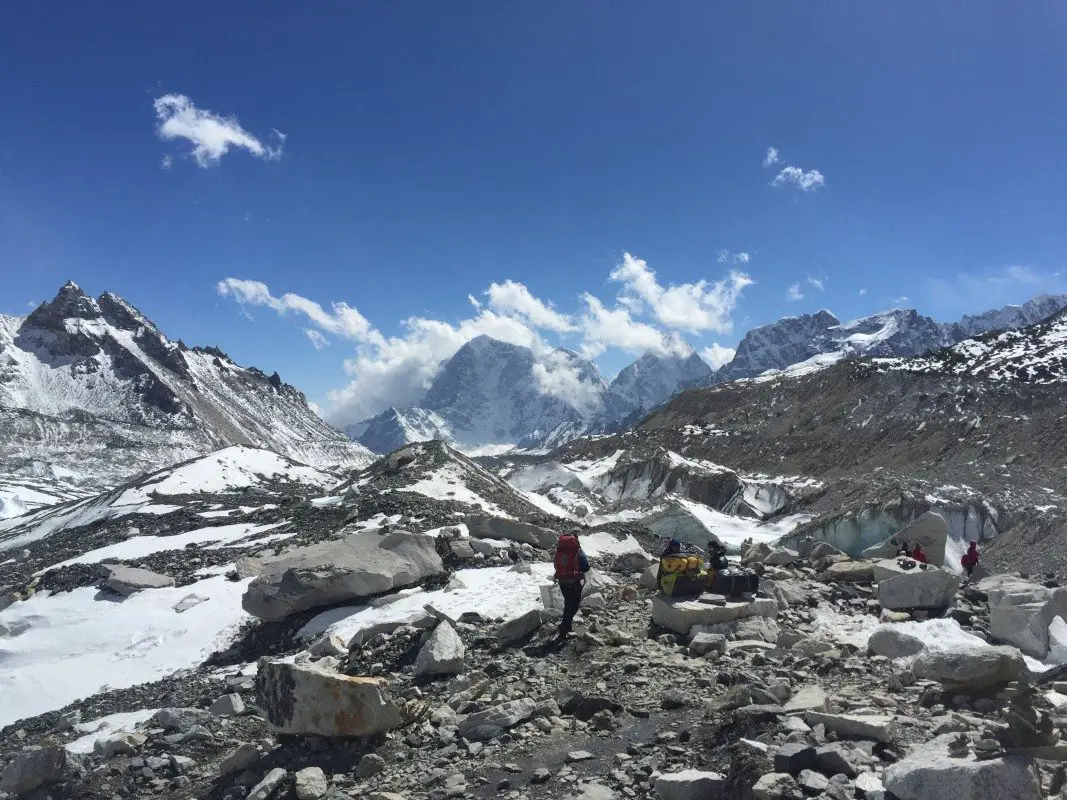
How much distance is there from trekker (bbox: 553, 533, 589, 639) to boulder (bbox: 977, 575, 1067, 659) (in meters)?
6.80

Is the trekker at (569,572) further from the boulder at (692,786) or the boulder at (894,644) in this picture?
the boulder at (692,786)

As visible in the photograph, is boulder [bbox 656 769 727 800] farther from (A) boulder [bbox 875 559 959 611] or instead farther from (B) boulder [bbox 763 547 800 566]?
(B) boulder [bbox 763 547 800 566]

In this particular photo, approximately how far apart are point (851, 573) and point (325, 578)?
12014 mm

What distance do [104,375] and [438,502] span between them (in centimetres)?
17031

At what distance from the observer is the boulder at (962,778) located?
442 cm

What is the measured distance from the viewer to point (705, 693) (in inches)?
316

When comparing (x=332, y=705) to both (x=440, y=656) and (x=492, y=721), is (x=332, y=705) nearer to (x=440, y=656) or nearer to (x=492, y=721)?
(x=492, y=721)

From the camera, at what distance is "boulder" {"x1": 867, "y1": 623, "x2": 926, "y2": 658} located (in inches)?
355

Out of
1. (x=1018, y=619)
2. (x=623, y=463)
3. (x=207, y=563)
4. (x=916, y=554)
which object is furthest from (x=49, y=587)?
(x=623, y=463)

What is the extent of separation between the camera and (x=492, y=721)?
7656 mm

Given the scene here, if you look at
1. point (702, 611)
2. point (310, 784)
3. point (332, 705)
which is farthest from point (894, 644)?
point (310, 784)

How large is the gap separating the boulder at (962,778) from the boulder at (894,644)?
15.0ft

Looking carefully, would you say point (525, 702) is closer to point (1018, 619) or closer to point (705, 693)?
point (705, 693)

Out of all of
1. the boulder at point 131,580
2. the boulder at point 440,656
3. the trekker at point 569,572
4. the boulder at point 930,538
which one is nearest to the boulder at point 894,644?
the trekker at point 569,572
